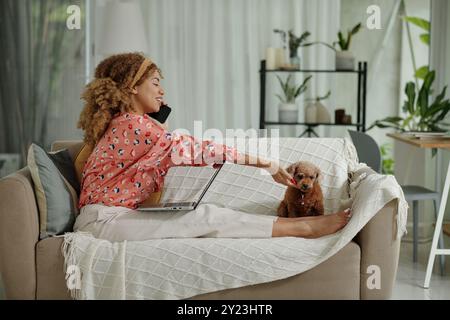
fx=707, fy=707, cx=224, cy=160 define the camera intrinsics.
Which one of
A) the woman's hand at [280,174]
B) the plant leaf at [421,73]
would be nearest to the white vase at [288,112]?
the plant leaf at [421,73]

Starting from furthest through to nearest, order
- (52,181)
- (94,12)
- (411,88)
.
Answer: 1. (94,12)
2. (411,88)
3. (52,181)

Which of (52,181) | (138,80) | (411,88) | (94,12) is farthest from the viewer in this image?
(94,12)

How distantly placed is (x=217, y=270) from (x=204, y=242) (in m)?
0.13

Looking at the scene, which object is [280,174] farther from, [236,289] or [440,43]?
[440,43]

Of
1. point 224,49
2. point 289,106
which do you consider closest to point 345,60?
point 289,106

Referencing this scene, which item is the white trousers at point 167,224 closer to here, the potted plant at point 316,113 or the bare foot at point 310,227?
the bare foot at point 310,227

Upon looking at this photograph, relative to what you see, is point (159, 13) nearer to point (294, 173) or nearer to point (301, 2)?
point (301, 2)

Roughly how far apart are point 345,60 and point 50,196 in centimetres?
282

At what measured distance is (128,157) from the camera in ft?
9.52

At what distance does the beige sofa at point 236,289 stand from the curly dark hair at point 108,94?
416mm

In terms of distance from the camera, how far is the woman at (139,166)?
9.16ft

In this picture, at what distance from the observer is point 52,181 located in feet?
9.25
